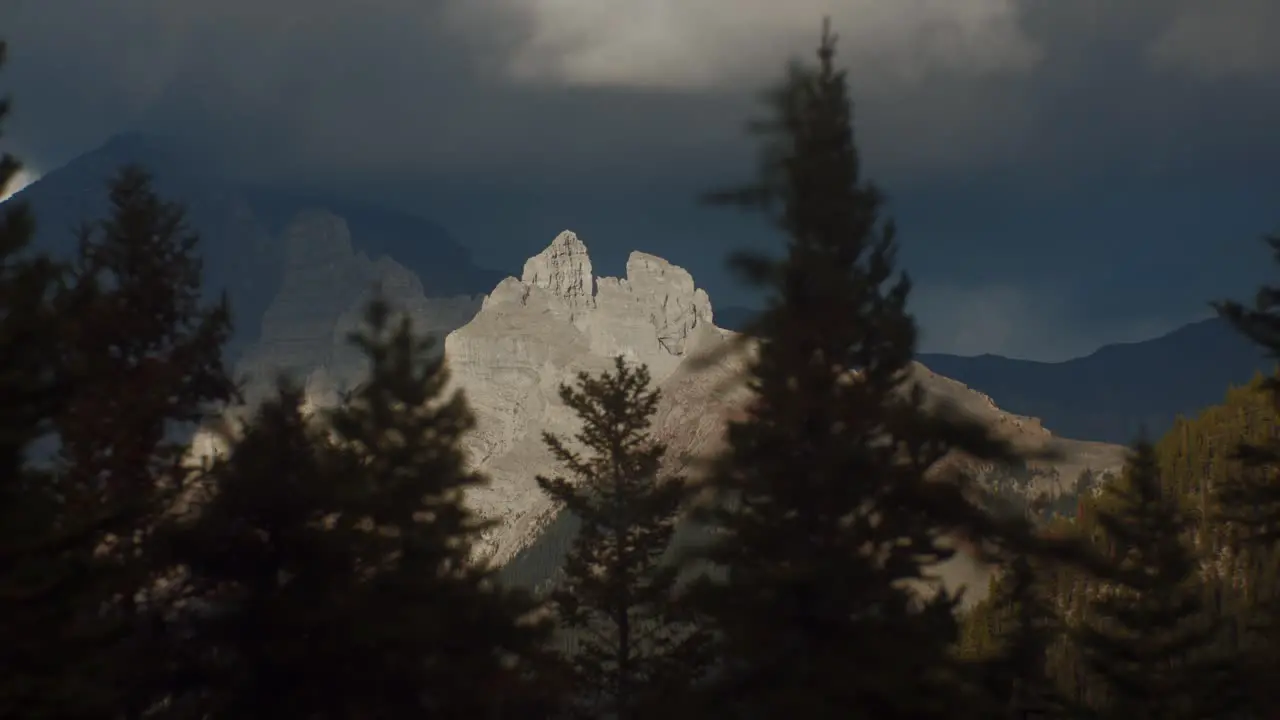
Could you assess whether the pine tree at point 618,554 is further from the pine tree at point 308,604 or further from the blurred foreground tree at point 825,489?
the blurred foreground tree at point 825,489

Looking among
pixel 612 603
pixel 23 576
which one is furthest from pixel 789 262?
pixel 612 603

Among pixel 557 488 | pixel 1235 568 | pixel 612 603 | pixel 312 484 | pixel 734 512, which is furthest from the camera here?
pixel 1235 568

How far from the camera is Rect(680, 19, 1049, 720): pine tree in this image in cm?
1377

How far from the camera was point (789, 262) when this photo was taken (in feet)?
50.2

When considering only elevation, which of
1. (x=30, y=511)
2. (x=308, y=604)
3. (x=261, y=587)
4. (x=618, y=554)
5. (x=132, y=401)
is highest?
(x=132, y=401)

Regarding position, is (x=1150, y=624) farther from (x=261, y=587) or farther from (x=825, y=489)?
(x=261, y=587)

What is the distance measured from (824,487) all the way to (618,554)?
Result: 1617cm

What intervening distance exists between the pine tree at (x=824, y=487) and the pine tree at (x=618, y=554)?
12.6 metres

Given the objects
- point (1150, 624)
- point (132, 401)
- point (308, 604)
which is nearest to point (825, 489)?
point (308, 604)

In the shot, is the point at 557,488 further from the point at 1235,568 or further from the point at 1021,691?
the point at 1235,568

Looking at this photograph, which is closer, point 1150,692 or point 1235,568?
point 1150,692

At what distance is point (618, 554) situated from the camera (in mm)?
30078

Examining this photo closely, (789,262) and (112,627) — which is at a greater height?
(789,262)

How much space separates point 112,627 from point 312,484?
4.01 m
